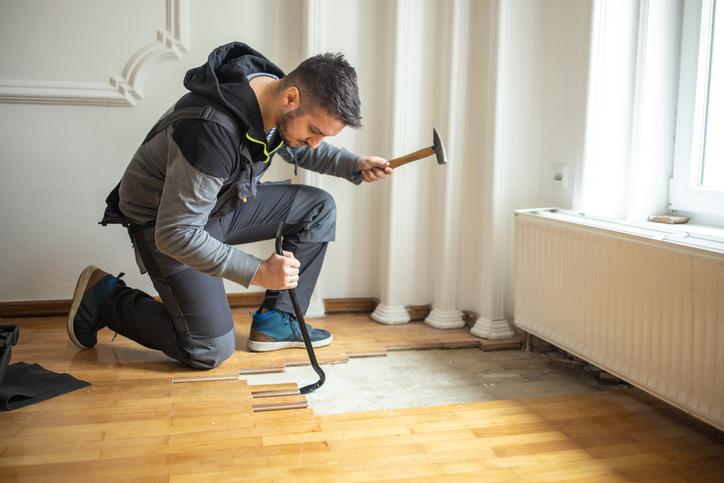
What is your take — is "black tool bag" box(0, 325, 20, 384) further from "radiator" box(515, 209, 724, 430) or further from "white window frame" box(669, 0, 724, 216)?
"white window frame" box(669, 0, 724, 216)

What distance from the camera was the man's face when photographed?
196cm

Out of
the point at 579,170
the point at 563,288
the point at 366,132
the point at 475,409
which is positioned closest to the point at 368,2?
the point at 366,132

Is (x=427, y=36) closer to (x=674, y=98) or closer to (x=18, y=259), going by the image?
(x=674, y=98)

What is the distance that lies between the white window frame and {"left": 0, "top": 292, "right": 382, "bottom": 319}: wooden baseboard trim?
1.22m

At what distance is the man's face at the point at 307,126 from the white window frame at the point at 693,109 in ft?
4.12

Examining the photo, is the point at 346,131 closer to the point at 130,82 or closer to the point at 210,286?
the point at 130,82

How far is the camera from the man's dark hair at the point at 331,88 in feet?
6.26

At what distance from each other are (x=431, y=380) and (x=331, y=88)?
41.9 inches

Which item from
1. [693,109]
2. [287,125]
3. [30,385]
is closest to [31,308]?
[30,385]

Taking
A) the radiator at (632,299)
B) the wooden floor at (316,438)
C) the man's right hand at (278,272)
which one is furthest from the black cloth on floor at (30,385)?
the radiator at (632,299)

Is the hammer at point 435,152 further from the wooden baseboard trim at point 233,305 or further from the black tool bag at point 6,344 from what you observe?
the black tool bag at point 6,344

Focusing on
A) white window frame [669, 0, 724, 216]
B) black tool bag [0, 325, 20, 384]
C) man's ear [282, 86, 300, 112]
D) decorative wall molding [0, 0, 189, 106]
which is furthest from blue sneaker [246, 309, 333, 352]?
white window frame [669, 0, 724, 216]

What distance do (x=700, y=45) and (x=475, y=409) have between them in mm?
1425

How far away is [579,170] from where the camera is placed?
258cm
